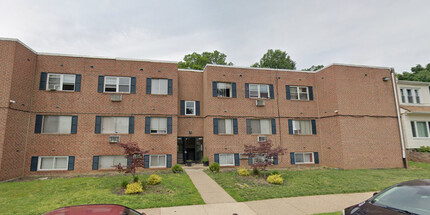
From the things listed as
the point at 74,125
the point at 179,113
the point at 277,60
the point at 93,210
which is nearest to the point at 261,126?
the point at 179,113

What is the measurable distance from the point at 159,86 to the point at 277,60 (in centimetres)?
2559

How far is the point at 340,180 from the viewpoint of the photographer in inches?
427

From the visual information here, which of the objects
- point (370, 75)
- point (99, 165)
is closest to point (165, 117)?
point (99, 165)

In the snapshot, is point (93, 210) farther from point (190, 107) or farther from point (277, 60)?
point (277, 60)

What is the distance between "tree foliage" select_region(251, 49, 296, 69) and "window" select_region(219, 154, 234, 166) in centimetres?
2401

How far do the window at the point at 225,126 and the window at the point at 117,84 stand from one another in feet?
22.1

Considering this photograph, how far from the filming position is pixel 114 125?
1381 cm

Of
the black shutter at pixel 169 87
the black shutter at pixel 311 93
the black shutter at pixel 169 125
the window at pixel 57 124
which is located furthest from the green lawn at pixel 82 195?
the black shutter at pixel 311 93

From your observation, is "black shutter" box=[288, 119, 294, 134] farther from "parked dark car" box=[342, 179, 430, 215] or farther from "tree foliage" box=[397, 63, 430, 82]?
"tree foliage" box=[397, 63, 430, 82]

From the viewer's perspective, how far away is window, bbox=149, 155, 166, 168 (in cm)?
1377

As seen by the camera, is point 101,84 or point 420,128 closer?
point 101,84

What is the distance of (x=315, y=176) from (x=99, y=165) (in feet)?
42.0

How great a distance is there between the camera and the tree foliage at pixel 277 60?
35031mm

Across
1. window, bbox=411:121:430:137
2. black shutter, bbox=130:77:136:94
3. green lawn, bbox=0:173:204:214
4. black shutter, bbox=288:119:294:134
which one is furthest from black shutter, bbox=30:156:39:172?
window, bbox=411:121:430:137
